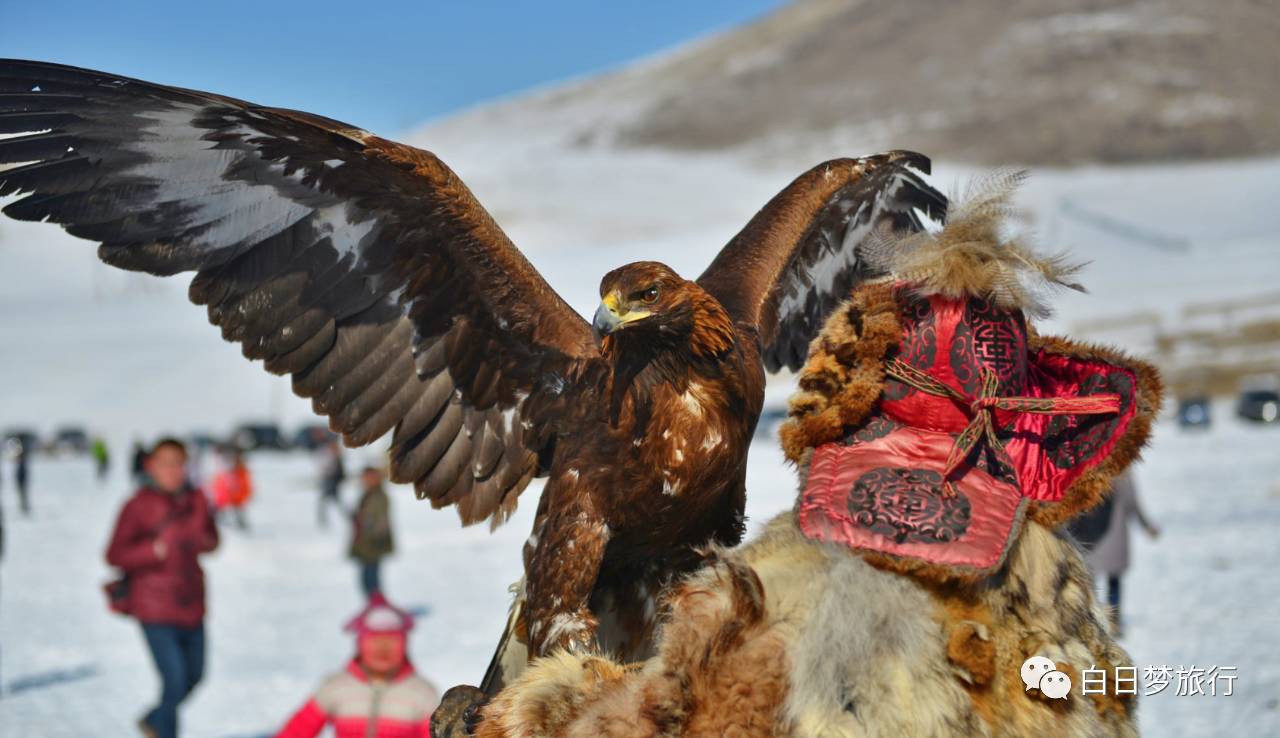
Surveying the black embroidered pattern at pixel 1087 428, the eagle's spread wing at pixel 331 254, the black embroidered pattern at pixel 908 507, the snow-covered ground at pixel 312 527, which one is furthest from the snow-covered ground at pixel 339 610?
the black embroidered pattern at pixel 908 507

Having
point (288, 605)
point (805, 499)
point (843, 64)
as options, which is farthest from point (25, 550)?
point (843, 64)

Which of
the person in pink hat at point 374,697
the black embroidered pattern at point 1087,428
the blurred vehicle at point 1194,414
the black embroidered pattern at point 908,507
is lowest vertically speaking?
the blurred vehicle at point 1194,414

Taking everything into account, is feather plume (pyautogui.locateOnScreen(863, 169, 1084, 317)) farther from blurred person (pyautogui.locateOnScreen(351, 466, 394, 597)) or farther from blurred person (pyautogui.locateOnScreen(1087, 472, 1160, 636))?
blurred person (pyautogui.locateOnScreen(351, 466, 394, 597))

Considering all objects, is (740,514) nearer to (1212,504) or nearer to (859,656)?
(859,656)

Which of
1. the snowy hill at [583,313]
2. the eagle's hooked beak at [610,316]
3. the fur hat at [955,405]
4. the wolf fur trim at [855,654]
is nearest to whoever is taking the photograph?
the wolf fur trim at [855,654]

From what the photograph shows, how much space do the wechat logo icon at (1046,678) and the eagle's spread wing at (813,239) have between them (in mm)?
2212

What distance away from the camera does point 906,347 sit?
2207 millimetres

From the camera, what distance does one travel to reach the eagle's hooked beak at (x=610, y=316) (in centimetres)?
327

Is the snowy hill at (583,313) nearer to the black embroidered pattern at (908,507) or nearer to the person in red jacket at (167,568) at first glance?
the black embroidered pattern at (908,507)

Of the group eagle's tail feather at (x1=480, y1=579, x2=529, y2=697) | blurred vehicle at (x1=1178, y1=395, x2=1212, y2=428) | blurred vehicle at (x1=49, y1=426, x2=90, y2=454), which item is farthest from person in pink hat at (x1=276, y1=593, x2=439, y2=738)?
blurred vehicle at (x1=49, y1=426, x2=90, y2=454)

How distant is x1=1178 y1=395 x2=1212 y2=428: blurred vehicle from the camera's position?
105 ft

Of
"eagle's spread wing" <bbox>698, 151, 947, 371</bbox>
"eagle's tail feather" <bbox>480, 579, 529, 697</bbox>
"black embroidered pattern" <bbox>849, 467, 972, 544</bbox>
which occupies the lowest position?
"eagle's tail feather" <bbox>480, 579, 529, 697</bbox>

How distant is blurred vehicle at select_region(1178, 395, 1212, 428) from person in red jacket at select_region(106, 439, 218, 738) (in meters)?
29.3

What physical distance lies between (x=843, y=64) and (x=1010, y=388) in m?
145
